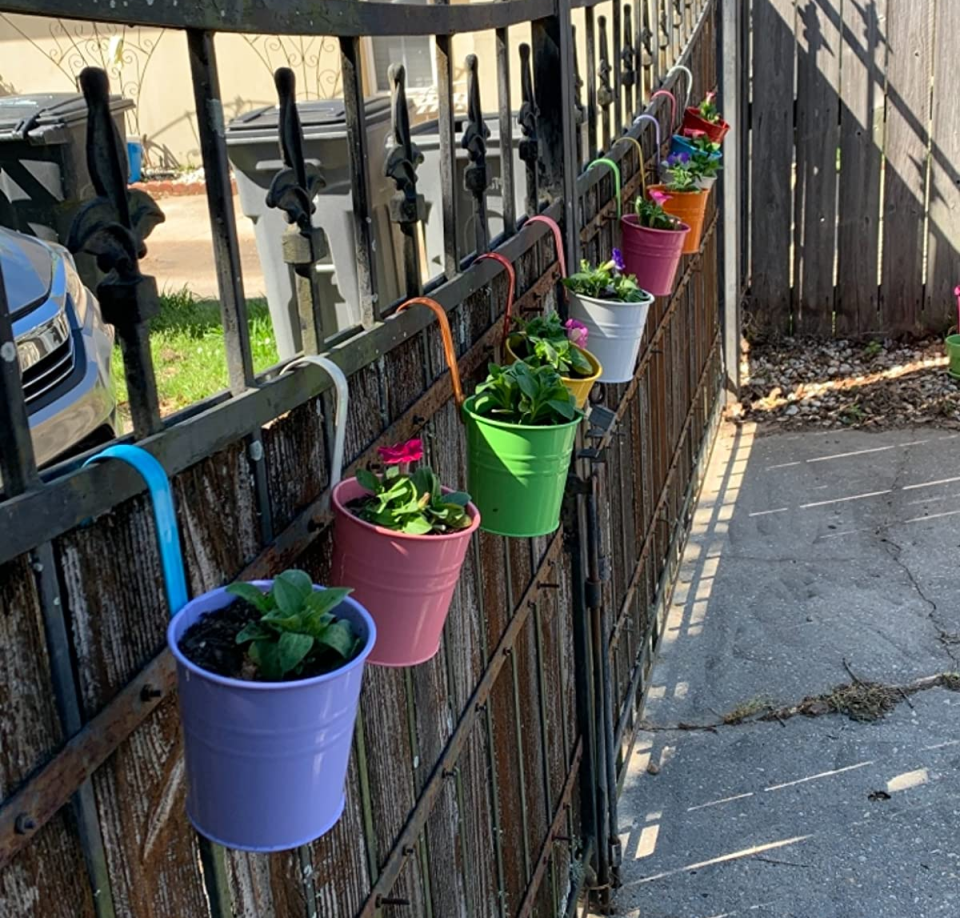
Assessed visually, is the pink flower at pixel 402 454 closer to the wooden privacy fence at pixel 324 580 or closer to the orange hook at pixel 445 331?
the wooden privacy fence at pixel 324 580

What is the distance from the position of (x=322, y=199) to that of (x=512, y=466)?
3182mm

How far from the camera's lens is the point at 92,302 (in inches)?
→ 102

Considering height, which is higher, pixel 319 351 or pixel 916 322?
pixel 319 351

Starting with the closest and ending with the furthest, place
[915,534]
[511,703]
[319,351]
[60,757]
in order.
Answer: [60,757] → [319,351] → [511,703] → [915,534]

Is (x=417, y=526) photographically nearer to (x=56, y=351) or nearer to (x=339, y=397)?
(x=339, y=397)

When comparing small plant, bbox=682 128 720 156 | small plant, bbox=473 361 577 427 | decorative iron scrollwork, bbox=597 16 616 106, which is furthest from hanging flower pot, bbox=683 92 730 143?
small plant, bbox=473 361 577 427

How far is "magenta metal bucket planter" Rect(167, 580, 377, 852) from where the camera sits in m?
0.99

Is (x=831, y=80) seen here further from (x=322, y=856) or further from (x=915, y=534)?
(x=322, y=856)

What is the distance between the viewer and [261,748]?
1.01m

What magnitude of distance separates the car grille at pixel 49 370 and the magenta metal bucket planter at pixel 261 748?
2.85 feet

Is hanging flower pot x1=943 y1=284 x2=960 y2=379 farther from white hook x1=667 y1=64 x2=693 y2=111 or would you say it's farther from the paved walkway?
white hook x1=667 y1=64 x2=693 y2=111


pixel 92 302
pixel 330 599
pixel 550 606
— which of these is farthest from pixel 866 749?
pixel 330 599

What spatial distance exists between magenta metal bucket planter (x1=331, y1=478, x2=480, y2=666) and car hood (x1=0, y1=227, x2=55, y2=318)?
973mm

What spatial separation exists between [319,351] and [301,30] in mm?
367
